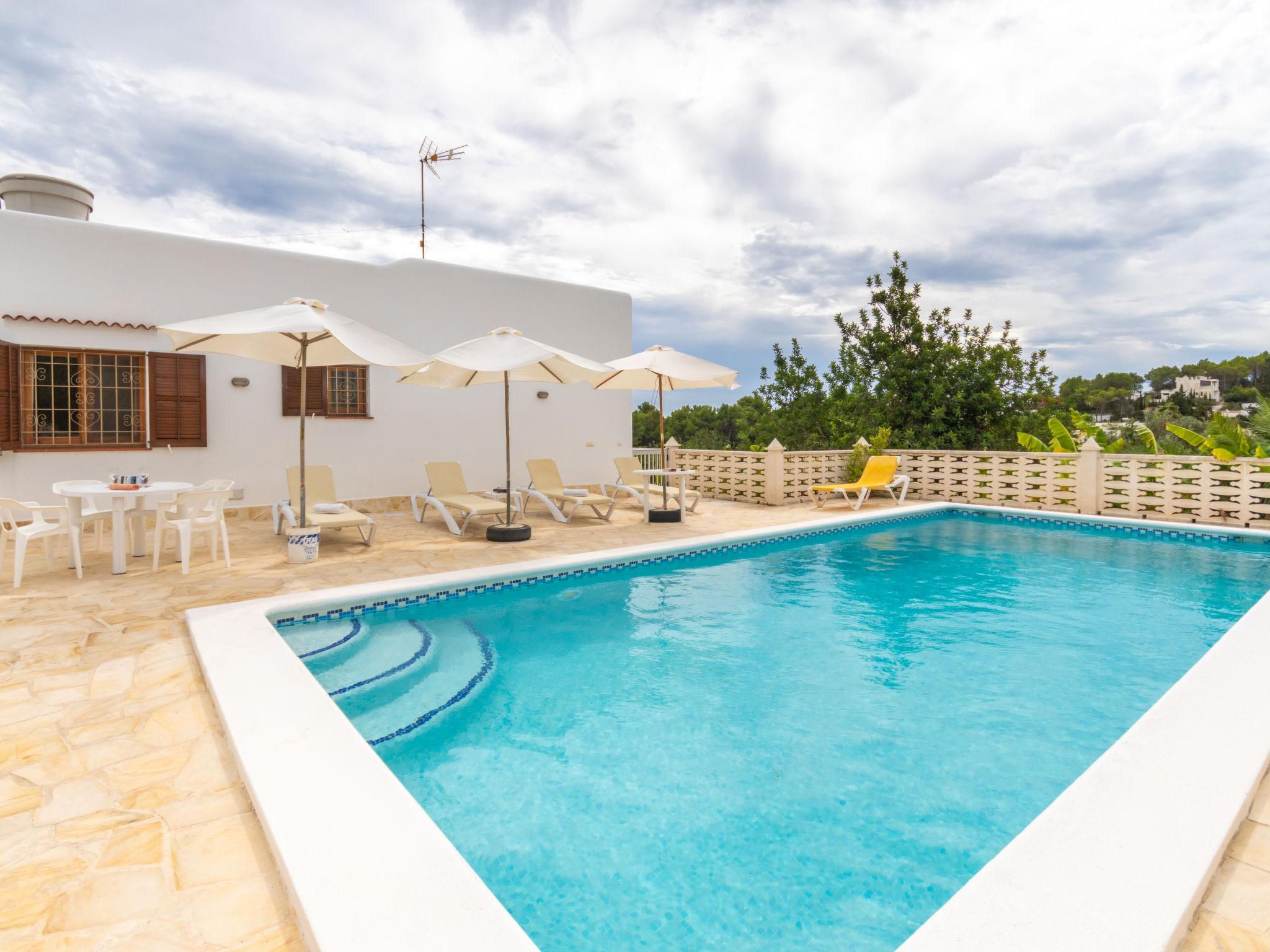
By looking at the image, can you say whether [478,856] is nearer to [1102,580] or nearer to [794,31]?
[1102,580]

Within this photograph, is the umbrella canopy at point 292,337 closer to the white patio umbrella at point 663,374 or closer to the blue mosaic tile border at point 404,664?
the blue mosaic tile border at point 404,664

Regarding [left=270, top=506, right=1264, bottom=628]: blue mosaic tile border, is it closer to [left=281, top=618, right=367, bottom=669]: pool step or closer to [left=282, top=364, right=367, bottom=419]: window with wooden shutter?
[left=281, top=618, right=367, bottom=669]: pool step

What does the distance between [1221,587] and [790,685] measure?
19.7 feet

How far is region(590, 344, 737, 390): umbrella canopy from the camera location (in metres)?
10.4

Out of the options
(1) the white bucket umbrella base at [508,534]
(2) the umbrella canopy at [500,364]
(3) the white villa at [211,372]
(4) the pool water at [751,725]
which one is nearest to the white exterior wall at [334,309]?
(3) the white villa at [211,372]

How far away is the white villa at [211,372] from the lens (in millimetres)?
8867

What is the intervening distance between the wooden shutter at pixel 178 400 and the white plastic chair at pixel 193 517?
117 inches

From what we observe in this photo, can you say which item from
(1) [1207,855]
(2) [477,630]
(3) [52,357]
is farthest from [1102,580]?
(3) [52,357]

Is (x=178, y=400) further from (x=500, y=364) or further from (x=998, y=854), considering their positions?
(x=998, y=854)

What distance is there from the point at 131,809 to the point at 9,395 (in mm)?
8820

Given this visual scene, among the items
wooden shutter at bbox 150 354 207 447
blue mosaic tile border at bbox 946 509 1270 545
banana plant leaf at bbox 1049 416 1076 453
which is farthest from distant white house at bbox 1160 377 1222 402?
wooden shutter at bbox 150 354 207 447

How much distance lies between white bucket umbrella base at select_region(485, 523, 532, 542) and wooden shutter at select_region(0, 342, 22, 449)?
625cm

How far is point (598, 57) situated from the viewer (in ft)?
34.0

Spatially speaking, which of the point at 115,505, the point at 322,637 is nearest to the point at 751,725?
the point at 322,637
